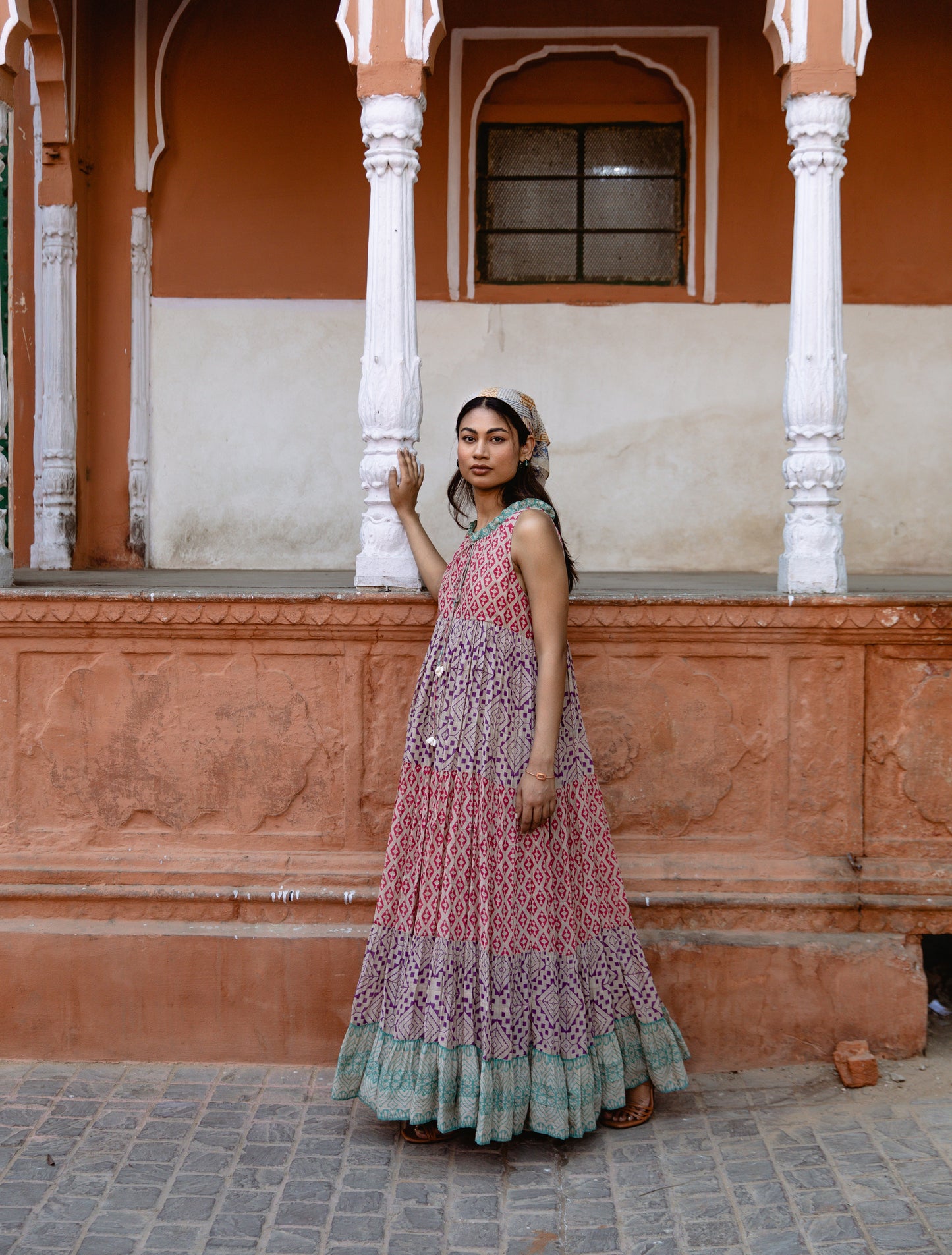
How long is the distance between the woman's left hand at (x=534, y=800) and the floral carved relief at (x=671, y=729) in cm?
71

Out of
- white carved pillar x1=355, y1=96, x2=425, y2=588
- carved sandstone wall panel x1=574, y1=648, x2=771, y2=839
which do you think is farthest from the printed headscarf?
carved sandstone wall panel x1=574, y1=648, x2=771, y2=839

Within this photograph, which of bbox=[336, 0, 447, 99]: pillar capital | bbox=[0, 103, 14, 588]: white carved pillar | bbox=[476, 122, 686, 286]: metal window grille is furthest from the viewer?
bbox=[476, 122, 686, 286]: metal window grille

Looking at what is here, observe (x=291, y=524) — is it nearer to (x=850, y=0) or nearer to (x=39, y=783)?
(x=39, y=783)

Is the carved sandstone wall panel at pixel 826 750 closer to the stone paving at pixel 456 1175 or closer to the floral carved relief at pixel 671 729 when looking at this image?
the floral carved relief at pixel 671 729

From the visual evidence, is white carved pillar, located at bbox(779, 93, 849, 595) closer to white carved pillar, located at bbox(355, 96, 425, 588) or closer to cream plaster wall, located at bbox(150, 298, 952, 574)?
white carved pillar, located at bbox(355, 96, 425, 588)

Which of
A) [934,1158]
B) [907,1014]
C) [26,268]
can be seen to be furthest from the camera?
[26,268]

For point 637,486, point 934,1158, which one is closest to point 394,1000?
point 934,1158

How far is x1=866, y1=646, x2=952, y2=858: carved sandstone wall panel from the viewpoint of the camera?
375 cm

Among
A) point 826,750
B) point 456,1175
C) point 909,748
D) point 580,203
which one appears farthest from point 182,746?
point 580,203

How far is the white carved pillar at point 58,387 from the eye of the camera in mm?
6008

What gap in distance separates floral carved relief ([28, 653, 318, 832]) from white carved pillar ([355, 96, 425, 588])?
51 centimetres

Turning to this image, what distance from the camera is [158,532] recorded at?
20.9 feet

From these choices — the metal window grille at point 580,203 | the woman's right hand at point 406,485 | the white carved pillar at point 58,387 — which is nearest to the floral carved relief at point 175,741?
the woman's right hand at point 406,485

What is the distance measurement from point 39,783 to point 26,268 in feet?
11.1
